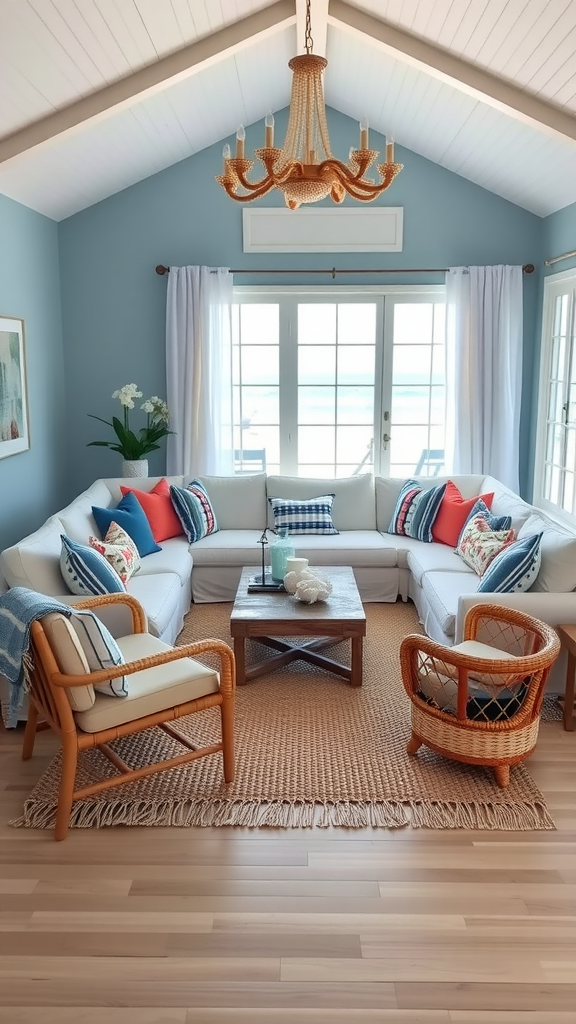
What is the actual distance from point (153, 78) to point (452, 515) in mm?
3042

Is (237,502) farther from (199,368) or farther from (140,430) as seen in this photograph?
(199,368)

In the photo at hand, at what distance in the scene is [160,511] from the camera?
519 centimetres

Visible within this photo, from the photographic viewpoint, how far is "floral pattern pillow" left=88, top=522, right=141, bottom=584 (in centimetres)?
421

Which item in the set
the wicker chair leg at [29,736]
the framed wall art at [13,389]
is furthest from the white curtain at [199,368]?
the wicker chair leg at [29,736]

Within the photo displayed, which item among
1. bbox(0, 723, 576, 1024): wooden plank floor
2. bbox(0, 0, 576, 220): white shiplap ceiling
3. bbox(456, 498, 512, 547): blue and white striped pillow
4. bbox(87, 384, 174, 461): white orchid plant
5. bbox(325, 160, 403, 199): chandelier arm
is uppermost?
bbox(0, 0, 576, 220): white shiplap ceiling

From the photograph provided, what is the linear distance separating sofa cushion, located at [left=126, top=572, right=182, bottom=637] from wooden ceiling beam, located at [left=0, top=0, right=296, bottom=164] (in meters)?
2.32

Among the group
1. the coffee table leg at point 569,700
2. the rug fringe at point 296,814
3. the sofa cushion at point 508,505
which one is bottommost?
the rug fringe at point 296,814

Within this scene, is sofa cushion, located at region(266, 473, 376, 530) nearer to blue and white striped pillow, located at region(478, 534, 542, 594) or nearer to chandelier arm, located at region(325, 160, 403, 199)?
blue and white striped pillow, located at region(478, 534, 542, 594)

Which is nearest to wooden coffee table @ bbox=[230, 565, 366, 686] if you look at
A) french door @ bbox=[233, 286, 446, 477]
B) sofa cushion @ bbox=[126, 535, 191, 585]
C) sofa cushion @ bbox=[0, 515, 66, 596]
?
sofa cushion @ bbox=[126, 535, 191, 585]

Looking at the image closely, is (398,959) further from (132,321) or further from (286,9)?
(132,321)

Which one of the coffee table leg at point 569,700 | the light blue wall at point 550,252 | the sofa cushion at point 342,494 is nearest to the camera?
the coffee table leg at point 569,700

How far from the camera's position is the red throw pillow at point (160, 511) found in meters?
5.14

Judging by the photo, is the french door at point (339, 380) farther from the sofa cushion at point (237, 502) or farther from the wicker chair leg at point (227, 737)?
the wicker chair leg at point (227, 737)

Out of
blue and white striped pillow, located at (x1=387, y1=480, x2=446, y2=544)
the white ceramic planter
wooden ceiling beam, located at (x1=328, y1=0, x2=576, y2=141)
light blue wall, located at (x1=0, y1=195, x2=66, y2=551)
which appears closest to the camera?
wooden ceiling beam, located at (x1=328, y1=0, x2=576, y2=141)
